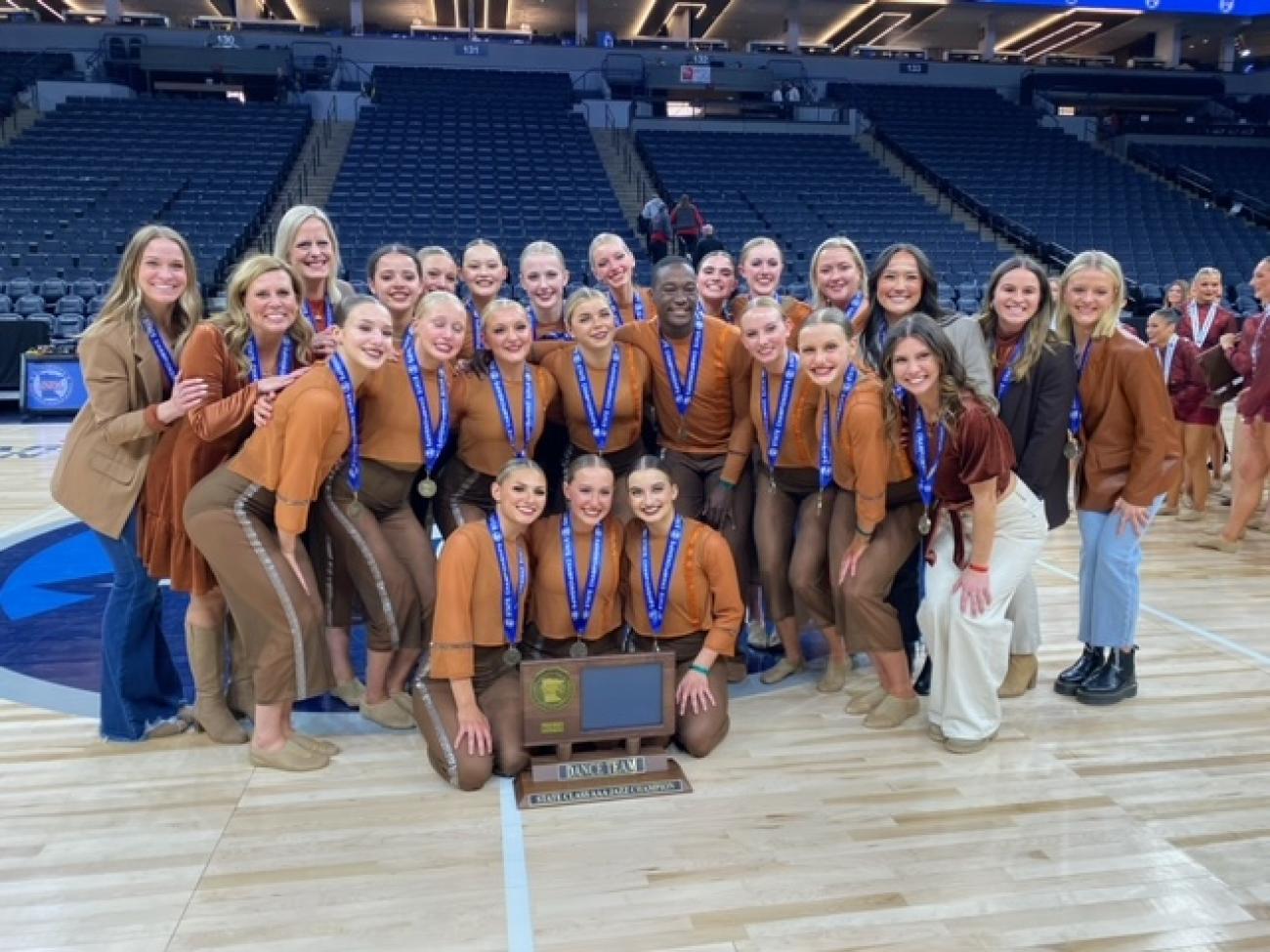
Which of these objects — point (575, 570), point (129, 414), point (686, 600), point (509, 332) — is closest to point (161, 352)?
point (129, 414)

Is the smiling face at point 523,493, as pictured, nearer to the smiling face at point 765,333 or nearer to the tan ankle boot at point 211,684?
the smiling face at point 765,333

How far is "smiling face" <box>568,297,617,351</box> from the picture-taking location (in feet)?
10.4

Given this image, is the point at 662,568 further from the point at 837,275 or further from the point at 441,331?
the point at 837,275

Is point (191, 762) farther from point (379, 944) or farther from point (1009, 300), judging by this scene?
point (1009, 300)

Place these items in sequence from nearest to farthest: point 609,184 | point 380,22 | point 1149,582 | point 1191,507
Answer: point 1149,582 → point 1191,507 → point 609,184 → point 380,22

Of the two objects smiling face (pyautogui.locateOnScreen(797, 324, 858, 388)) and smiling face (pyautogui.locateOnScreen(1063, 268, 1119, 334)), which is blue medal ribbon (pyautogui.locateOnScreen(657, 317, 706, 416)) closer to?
smiling face (pyautogui.locateOnScreen(797, 324, 858, 388))

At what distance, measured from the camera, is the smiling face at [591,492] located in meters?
2.82

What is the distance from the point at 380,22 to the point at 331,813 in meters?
24.5

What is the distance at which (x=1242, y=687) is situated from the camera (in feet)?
11.4

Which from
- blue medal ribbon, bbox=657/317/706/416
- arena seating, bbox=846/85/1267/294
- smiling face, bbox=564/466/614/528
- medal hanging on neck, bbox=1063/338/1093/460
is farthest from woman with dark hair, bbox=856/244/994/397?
arena seating, bbox=846/85/1267/294

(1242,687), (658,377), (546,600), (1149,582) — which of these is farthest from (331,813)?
(1149,582)

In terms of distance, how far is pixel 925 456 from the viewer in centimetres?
296

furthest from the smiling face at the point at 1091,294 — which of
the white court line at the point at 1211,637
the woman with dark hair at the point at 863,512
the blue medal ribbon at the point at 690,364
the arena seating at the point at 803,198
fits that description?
the arena seating at the point at 803,198

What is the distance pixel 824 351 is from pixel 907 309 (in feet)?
1.84
